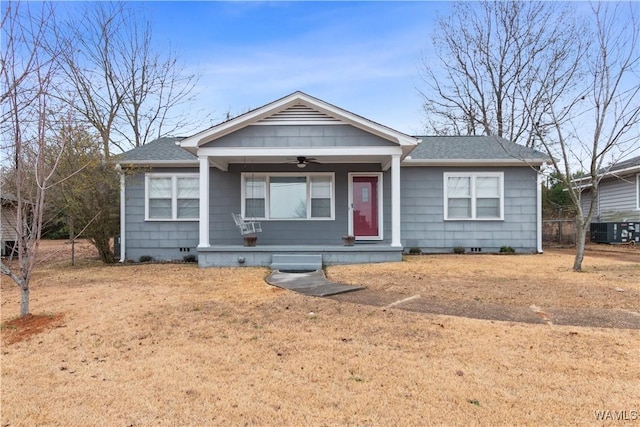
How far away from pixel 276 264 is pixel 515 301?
16.6 feet

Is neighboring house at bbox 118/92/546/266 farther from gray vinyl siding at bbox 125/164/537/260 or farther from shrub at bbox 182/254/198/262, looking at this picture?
shrub at bbox 182/254/198/262

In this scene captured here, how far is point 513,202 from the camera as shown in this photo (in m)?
11.2

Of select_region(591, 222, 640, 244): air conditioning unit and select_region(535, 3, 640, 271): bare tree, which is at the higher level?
select_region(535, 3, 640, 271): bare tree

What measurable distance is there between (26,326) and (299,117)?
6.70 metres

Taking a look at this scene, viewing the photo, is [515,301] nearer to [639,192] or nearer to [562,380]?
[562,380]

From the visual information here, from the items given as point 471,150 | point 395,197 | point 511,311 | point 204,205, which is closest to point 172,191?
point 204,205

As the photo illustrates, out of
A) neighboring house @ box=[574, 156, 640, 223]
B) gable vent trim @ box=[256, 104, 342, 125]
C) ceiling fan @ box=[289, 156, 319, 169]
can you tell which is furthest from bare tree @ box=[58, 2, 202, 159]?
neighboring house @ box=[574, 156, 640, 223]

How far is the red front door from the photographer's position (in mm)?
11133

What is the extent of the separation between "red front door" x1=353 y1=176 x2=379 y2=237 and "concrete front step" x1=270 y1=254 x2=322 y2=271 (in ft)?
8.30

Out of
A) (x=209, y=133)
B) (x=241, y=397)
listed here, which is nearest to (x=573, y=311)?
(x=241, y=397)

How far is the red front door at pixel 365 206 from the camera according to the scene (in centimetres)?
1113

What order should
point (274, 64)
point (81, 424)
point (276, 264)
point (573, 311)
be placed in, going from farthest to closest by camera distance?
1. point (274, 64)
2. point (276, 264)
3. point (573, 311)
4. point (81, 424)

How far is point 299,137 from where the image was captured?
Answer: 30.0 feet

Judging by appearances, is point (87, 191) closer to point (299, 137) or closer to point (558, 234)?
point (299, 137)
